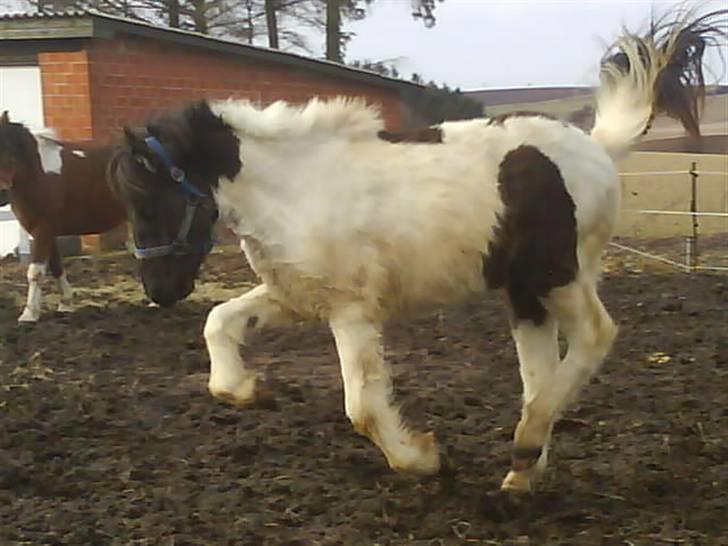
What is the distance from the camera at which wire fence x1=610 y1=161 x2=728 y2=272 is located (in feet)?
36.4

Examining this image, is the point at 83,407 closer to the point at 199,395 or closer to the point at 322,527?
the point at 199,395

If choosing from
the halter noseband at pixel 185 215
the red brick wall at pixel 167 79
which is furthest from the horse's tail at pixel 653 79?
the red brick wall at pixel 167 79

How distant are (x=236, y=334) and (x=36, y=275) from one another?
15.7ft

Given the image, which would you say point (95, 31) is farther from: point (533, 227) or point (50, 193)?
point (533, 227)

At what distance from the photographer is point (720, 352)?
6730 millimetres

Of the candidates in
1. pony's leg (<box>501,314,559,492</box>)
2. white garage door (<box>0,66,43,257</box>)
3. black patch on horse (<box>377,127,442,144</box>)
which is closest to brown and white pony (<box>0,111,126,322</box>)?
white garage door (<box>0,66,43,257</box>)

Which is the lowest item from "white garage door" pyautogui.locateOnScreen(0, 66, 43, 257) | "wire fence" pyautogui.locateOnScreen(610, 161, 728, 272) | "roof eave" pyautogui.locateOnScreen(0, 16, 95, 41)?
"wire fence" pyautogui.locateOnScreen(610, 161, 728, 272)

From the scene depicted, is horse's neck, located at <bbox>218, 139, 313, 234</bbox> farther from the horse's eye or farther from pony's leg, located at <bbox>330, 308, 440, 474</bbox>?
pony's leg, located at <bbox>330, 308, 440, 474</bbox>

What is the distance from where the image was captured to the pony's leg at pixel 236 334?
4180 millimetres

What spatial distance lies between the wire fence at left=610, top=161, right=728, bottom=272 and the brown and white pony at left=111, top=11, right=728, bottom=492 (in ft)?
20.7

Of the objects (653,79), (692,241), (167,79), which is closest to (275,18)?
(167,79)

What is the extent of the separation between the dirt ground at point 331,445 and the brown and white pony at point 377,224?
0.33 meters

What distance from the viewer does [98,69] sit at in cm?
1288

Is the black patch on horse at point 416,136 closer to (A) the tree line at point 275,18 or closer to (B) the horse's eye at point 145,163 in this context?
(B) the horse's eye at point 145,163
